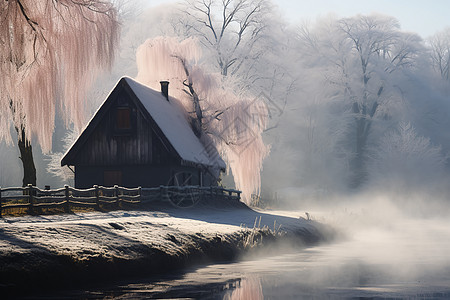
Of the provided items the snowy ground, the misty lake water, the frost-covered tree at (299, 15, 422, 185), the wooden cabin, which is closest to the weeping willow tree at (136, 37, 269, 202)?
the wooden cabin

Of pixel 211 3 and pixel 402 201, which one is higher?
pixel 211 3

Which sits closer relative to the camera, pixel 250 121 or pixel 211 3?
pixel 250 121

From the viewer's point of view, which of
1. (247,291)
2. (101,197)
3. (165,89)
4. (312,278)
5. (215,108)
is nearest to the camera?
(247,291)

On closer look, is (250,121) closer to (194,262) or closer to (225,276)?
(194,262)

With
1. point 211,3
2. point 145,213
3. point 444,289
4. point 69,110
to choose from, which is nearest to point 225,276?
point 444,289

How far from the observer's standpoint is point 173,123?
110 feet

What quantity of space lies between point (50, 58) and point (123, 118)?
35.2 feet

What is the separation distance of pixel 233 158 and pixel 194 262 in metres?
19.7

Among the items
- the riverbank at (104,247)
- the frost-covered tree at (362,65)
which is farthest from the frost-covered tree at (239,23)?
the riverbank at (104,247)

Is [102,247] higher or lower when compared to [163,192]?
lower

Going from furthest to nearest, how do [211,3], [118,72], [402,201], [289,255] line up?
[118,72]
[402,201]
[211,3]
[289,255]

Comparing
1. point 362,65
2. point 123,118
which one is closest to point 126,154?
point 123,118

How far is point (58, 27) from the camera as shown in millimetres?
21719

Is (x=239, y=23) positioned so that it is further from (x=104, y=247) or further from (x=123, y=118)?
(x=104, y=247)
